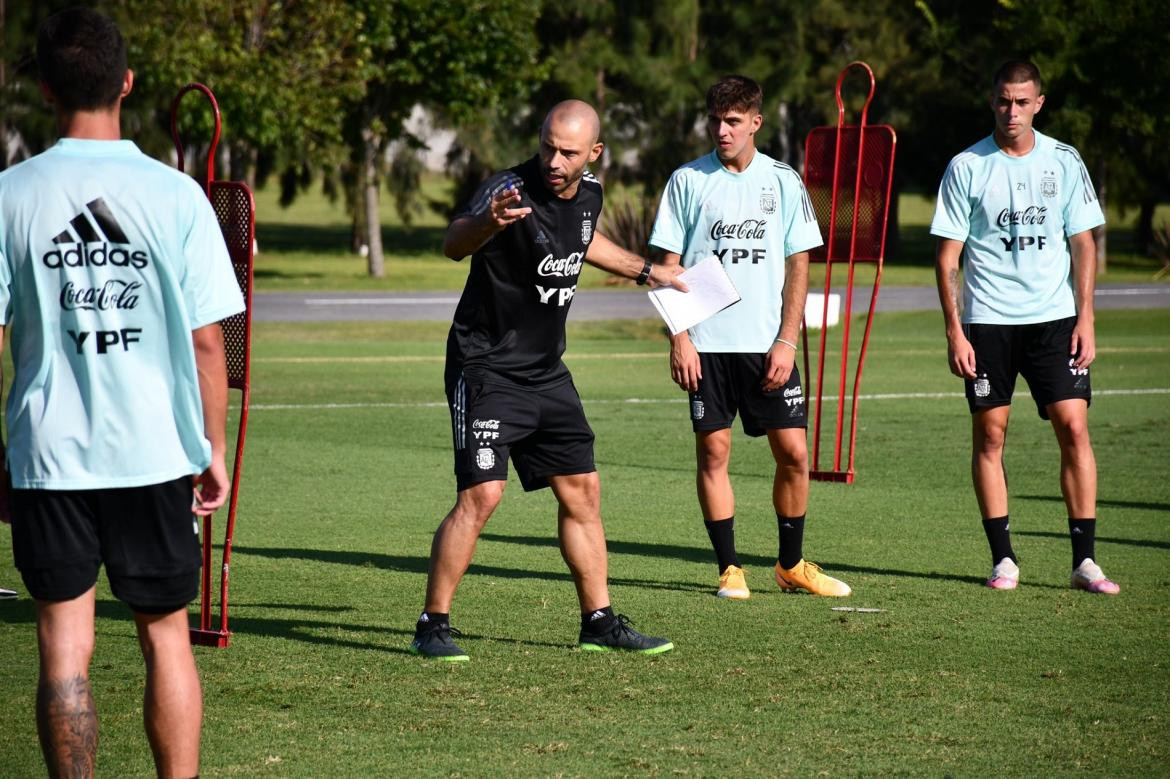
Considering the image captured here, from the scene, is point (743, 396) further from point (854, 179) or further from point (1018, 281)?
point (854, 179)

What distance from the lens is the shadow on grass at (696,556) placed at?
25.0 feet

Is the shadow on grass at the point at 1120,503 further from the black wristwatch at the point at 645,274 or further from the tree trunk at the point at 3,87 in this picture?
the tree trunk at the point at 3,87

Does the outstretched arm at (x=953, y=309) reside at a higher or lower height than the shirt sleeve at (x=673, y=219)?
lower

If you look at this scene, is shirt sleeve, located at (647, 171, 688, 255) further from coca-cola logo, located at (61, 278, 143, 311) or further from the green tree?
the green tree

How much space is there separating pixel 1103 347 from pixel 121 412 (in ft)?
62.7

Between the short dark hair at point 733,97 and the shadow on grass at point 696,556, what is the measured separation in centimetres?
219

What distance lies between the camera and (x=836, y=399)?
1573cm

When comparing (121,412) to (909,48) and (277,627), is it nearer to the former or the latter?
(277,627)

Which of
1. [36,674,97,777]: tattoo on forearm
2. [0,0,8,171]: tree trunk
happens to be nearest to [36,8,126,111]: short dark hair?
[36,674,97,777]: tattoo on forearm

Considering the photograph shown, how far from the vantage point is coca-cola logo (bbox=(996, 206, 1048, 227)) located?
7.31 m

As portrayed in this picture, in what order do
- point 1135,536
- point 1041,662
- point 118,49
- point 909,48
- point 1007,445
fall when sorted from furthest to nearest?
1. point 909,48
2. point 1007,445
3. point 1135,536
4. point 1041,662
5. point 118,49

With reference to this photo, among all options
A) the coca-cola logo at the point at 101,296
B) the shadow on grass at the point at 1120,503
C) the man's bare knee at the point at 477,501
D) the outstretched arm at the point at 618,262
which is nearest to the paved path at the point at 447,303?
the shadow on grass at the point at 1120,503

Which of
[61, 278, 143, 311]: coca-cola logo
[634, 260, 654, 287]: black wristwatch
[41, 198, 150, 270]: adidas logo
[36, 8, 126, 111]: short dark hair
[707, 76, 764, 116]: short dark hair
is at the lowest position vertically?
[634, 260, 654, 287]: black wristwatch

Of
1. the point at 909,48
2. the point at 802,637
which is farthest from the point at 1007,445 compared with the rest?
the point at 909,48
